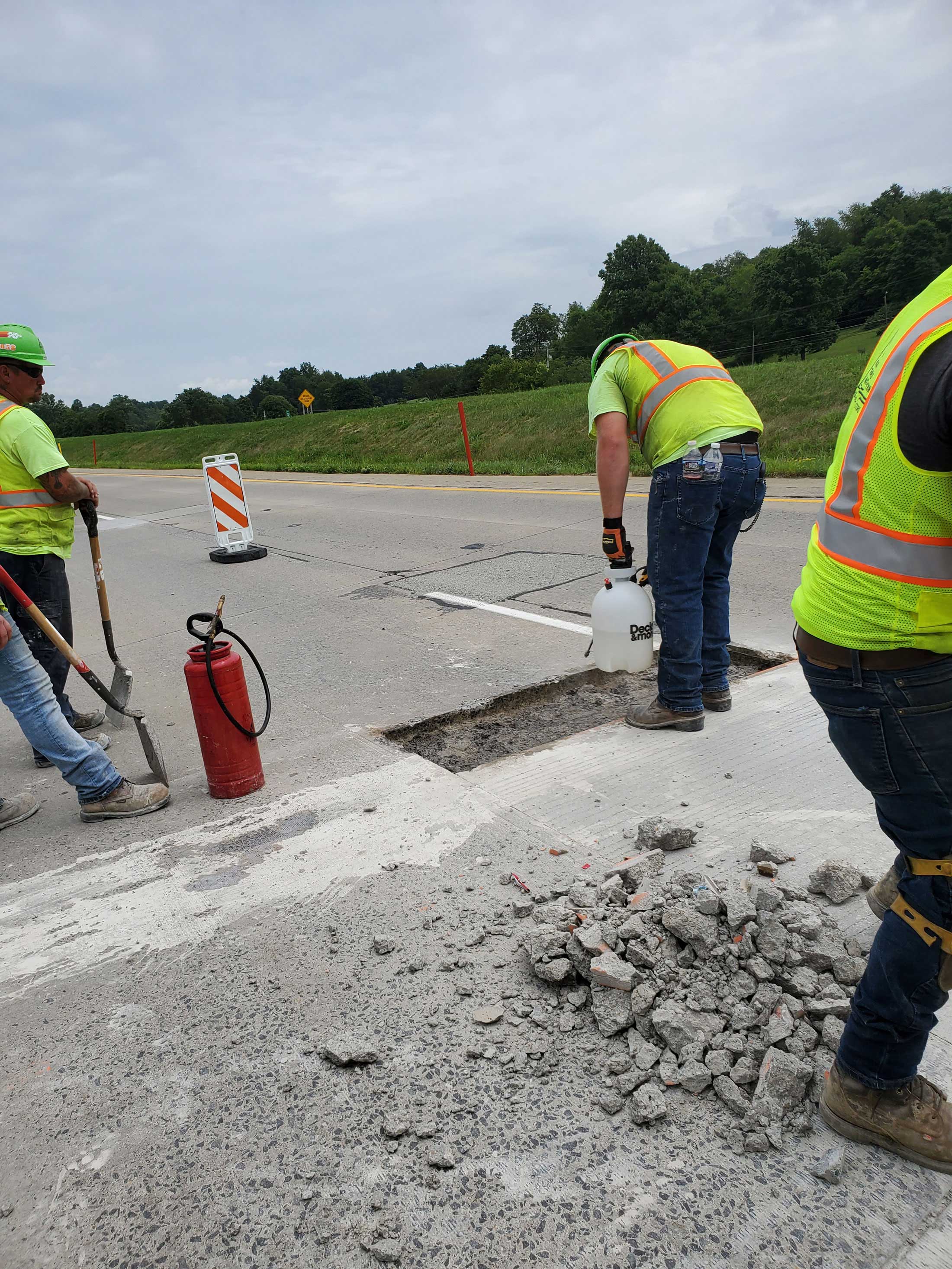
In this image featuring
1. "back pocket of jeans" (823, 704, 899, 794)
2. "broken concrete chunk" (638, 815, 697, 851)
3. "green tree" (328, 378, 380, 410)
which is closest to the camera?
"back pocket of jeans" (823, 704, 899, 794)

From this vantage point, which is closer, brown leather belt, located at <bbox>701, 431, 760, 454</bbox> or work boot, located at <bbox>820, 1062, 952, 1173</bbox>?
work boot, located at <bbox>820, 1062, 952, 1173</bbox>

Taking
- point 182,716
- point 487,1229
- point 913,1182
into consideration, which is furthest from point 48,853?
point 913,1182

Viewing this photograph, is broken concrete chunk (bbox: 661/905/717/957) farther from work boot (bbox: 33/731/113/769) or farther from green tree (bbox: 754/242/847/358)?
green tree (bbox: 754/242/847/358)

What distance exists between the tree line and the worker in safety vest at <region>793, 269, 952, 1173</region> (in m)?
58.4

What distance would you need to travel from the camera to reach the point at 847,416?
185 centimetres

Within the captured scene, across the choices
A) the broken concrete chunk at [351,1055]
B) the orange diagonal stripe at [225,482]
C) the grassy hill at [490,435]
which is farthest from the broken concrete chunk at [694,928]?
the grassy hill at [490,435]

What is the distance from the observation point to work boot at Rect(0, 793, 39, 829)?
405cm

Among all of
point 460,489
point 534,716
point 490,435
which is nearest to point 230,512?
point 460,489

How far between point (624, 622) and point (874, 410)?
2663 mm

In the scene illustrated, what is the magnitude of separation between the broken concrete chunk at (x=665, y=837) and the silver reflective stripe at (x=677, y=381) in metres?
1.95

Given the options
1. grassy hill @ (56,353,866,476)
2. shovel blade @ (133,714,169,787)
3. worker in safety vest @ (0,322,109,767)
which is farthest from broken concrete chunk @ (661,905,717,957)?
grassy hill @ (56,353,866,476)

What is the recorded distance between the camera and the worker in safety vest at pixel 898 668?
1622 millimetres

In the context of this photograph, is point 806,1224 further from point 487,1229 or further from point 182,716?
point 182,716

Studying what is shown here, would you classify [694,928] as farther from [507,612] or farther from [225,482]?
[225,482]
